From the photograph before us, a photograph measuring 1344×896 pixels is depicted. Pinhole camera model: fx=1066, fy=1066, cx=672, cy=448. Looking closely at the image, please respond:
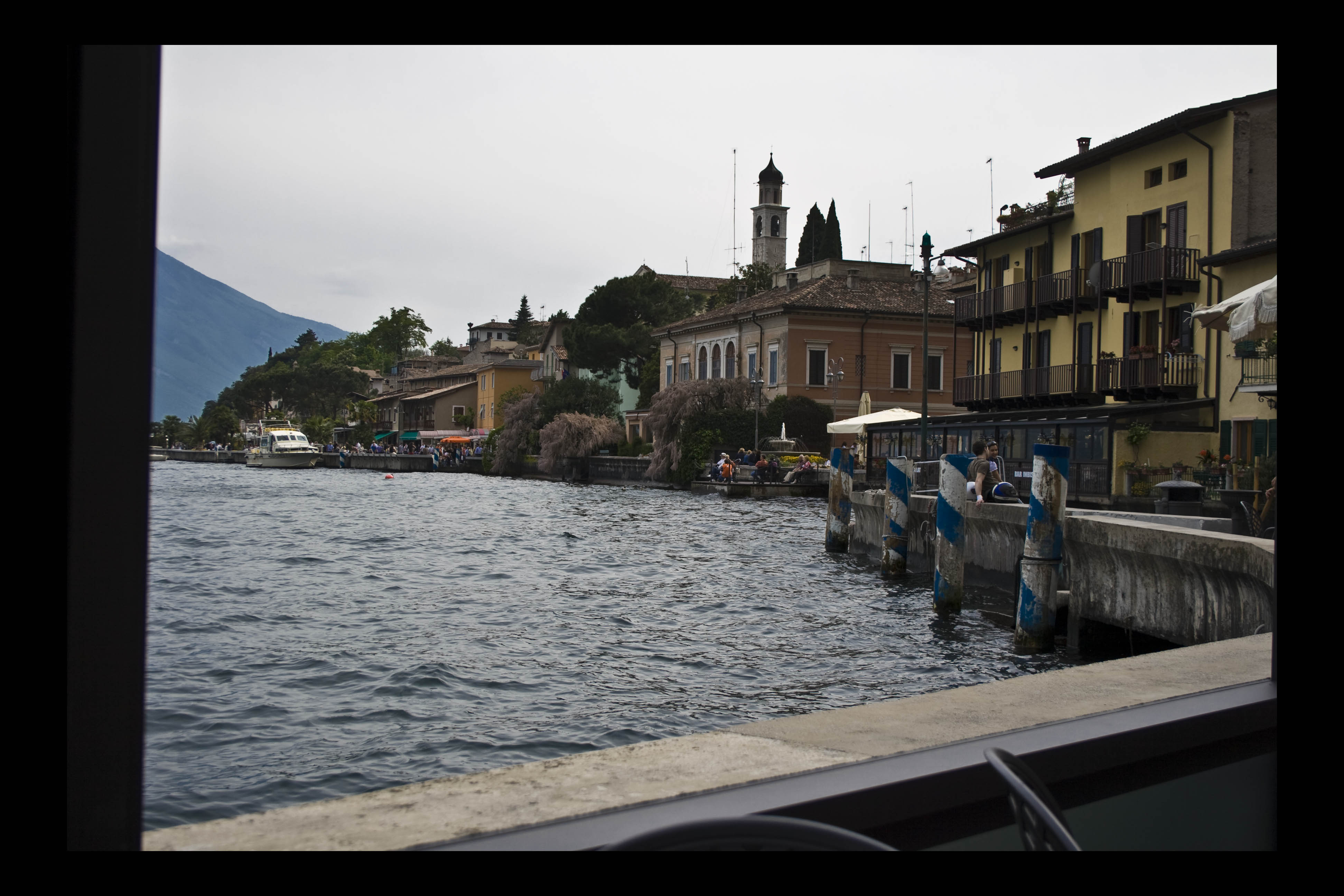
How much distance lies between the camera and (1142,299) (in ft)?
82.6

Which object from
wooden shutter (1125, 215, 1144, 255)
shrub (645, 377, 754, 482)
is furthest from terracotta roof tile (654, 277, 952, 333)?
wooden shutter (1125, 215, 1144, 255)

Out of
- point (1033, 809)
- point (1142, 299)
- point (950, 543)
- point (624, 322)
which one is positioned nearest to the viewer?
point (1033, 809)

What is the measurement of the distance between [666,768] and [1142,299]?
25666 mm

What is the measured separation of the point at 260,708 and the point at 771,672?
4480 mm

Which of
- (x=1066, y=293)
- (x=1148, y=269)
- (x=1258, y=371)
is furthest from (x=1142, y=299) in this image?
(x=1258, y=371)

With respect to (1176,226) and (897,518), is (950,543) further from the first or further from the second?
(1176,226)

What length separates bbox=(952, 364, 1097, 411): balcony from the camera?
27156mm

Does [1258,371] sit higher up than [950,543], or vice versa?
[1258,371]

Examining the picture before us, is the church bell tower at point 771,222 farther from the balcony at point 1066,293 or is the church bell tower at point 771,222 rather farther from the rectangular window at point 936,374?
the balcony at point 1066,293

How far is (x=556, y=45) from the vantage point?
1.85 meters

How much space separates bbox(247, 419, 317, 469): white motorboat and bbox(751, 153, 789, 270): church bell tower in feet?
125

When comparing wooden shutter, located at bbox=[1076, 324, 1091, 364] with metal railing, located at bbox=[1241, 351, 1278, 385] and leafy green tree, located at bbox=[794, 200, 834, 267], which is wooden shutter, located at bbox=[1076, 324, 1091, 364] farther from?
leafy green tree, located at bbox=[794, 200, 834, 267]

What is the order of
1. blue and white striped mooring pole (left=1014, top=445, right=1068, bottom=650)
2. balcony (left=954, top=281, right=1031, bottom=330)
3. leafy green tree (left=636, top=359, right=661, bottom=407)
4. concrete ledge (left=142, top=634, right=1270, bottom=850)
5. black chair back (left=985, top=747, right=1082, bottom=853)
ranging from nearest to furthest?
black chair back (left=985, top=747, right=1082, bottom=853)
concrete ledge (left=142, top=634, right=1270, bottom=850)
blue and white striped mooring pole (left=1014, top=445, right=1068, bottom=650)
balcony (left=954, top=281, right=1031, bottom=330)
leafy green tree (left=636, top=359, right=661, bottom=407)

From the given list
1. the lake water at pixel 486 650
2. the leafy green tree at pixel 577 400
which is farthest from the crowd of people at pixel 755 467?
the leafy green tree at pixel 577 400
